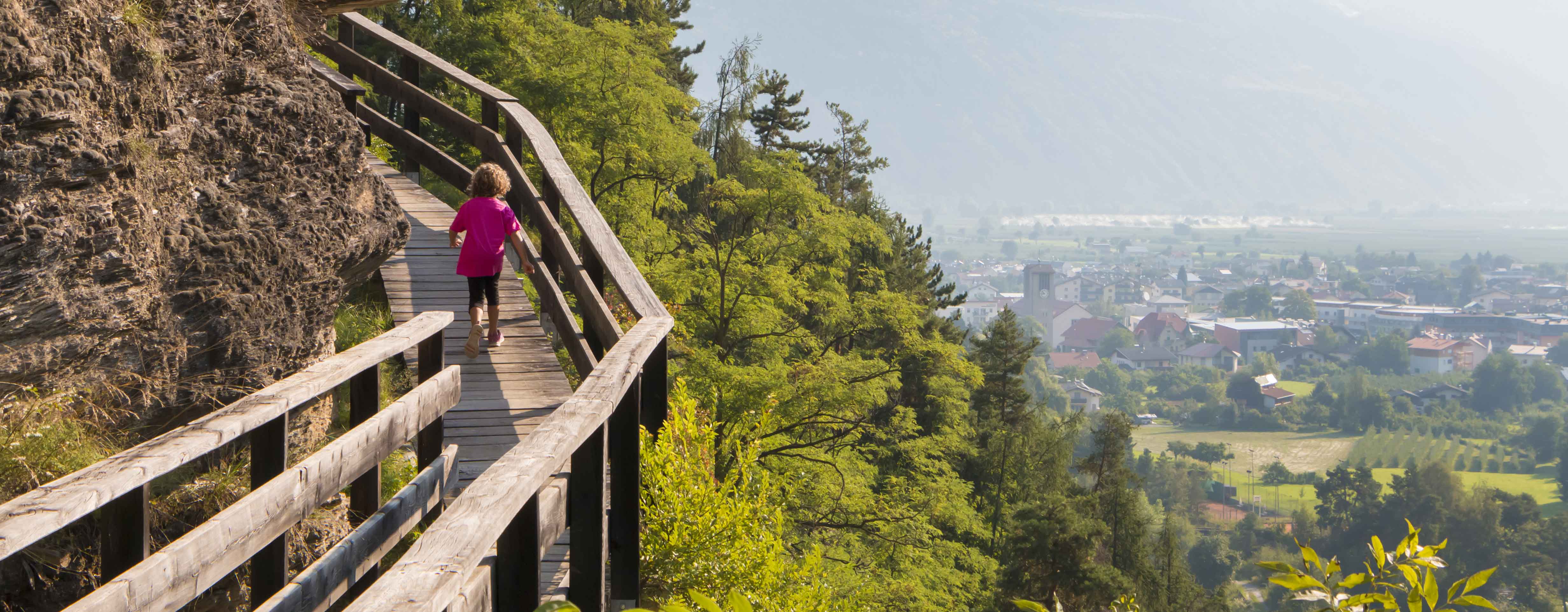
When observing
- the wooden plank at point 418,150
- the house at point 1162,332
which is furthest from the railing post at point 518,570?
the house at point 1162,332

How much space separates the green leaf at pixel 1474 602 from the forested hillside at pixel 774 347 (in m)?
2.97

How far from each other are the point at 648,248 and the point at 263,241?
13055 mm

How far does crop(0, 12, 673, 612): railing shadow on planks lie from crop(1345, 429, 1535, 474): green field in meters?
107

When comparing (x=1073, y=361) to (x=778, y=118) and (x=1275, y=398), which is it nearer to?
(x=1275, y=398)

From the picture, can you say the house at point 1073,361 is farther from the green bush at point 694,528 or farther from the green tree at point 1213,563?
the green bush at point 694,528

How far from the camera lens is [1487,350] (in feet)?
531

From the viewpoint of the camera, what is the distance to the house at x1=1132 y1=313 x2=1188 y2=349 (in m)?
176

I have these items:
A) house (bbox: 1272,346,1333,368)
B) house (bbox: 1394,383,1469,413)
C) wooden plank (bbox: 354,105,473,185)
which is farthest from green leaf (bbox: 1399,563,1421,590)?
house (bbox: 1272,346,1333,368)

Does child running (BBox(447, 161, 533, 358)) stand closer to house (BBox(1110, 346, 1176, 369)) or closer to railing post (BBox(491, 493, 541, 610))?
railing post (BBox(491, 493, 541, 610))

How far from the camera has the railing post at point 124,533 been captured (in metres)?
1.87

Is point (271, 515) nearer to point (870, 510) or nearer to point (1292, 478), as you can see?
point (870, 510)

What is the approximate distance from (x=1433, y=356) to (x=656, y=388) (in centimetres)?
17349

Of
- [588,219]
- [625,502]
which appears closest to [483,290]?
[588,219]

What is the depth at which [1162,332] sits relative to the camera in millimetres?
178125
